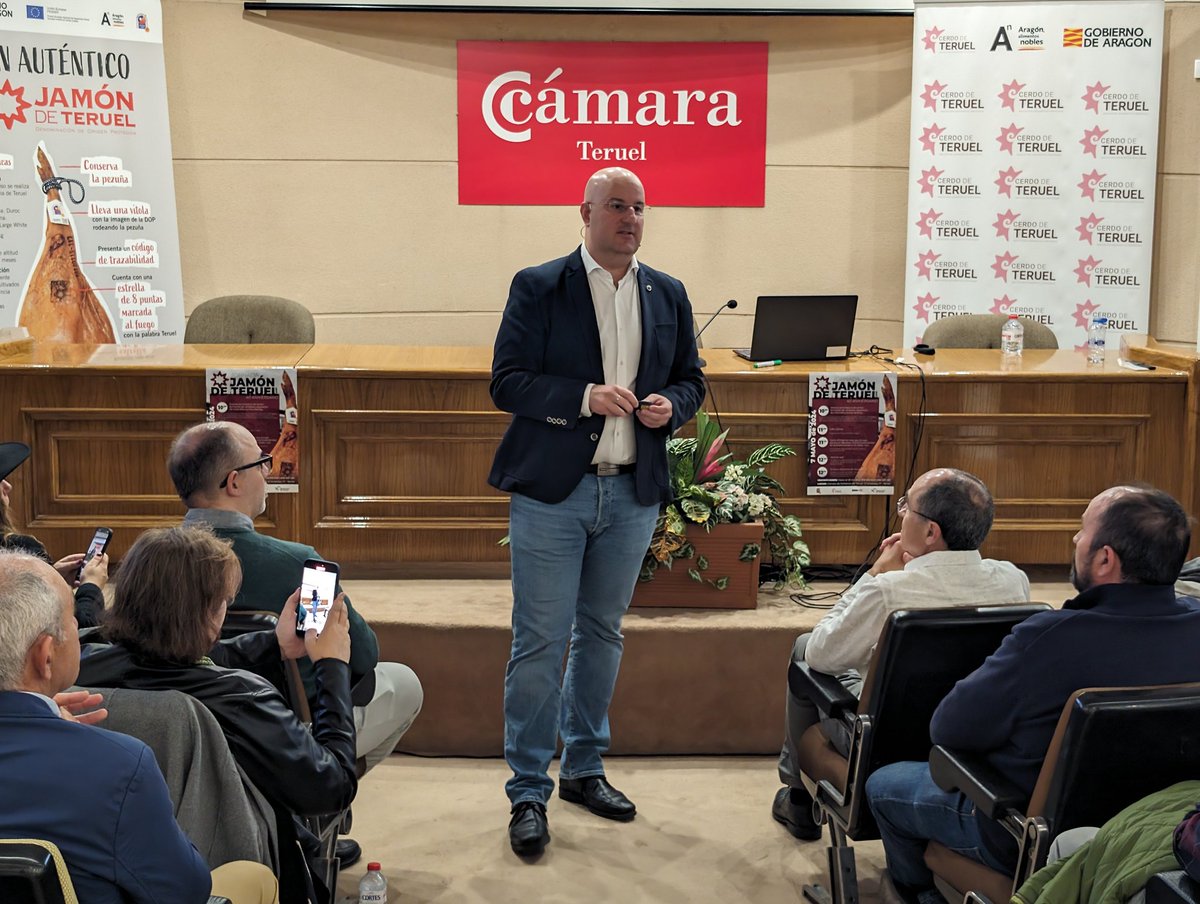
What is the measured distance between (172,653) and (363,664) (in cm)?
70

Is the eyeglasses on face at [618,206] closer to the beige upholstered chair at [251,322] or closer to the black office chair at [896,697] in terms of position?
the black office chair at [896,697]

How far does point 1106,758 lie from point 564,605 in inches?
53.4

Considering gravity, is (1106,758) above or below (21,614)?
below

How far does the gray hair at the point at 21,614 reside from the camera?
1.56 meters

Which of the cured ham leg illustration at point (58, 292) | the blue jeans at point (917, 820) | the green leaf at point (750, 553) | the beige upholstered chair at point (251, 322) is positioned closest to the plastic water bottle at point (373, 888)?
the blue jeans at point (917, 820)

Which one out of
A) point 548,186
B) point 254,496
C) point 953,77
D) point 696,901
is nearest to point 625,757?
point 696,901

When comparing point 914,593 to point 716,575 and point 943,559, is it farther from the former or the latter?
point 716,575

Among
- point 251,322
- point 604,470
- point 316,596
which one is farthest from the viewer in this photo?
point 251,322

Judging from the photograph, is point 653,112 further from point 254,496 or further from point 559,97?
point 254,496

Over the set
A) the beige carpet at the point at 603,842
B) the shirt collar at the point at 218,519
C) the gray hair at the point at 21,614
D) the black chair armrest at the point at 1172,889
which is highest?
the gray hair at the point at 21,614

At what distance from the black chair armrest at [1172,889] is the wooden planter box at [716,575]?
210cm

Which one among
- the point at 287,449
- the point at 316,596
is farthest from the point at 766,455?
the point at 316,596

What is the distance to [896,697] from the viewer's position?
2.43 meters

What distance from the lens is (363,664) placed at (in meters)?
2.62
